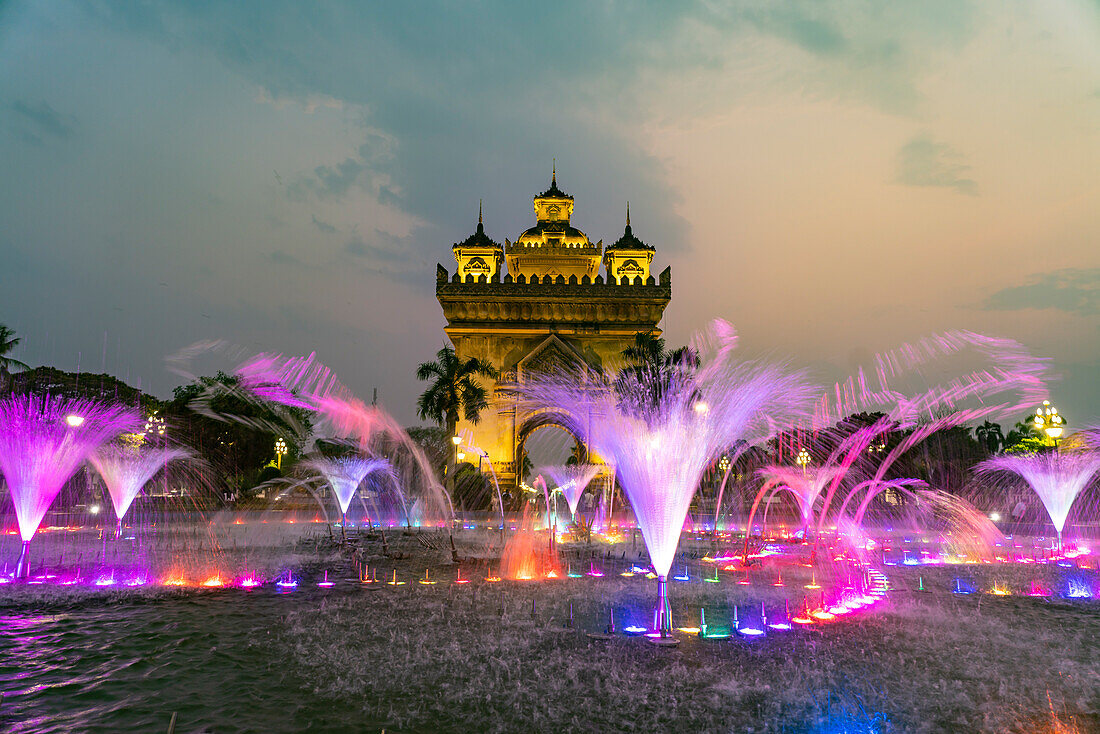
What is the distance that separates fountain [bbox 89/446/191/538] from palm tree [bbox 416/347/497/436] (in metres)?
15.2

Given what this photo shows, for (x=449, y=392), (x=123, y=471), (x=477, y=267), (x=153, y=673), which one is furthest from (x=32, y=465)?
(x=477, y=267)

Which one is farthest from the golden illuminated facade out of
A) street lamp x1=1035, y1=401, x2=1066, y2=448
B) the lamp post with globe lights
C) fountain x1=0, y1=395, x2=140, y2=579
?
fountain x1=0, y1=395, x2=140, y2=579

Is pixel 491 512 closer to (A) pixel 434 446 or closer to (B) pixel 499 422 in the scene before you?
(B) pixel 499 422

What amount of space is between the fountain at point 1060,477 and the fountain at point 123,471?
3382cm

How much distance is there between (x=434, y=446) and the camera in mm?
59500

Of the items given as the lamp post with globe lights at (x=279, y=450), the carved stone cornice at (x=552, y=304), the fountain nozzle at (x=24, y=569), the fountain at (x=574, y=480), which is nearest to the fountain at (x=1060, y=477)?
the fountain at (x=574, y=480)

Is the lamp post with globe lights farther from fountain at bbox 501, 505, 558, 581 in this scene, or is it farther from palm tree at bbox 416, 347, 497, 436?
fountain at bbox 501, 505, 558, 581

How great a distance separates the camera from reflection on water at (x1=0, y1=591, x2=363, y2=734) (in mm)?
6777

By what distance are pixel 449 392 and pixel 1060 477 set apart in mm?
31338

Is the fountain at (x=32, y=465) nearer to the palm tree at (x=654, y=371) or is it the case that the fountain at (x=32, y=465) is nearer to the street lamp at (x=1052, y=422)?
the palm tree at (x=654, y=371)

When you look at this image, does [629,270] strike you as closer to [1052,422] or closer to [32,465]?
[1052,422]

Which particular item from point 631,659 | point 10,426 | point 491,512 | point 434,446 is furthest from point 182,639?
point 434,446

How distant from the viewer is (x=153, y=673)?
8.19 metres

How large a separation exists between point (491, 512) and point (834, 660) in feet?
104
